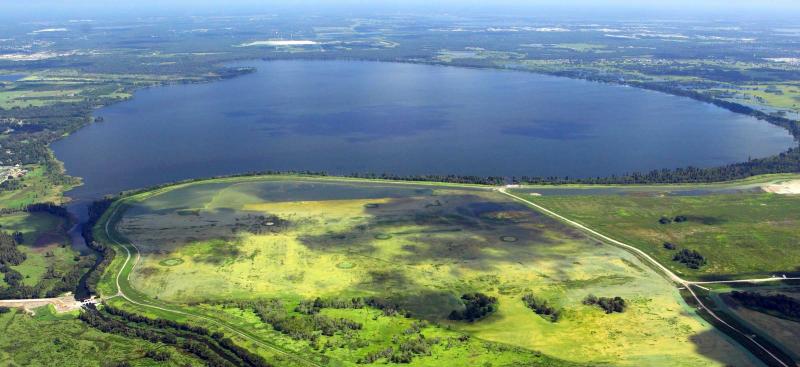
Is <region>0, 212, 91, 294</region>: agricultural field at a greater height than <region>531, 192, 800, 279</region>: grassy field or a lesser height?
lesser

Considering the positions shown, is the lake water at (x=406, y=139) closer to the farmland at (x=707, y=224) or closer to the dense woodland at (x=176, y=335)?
the farmland at (x=707, y=224)

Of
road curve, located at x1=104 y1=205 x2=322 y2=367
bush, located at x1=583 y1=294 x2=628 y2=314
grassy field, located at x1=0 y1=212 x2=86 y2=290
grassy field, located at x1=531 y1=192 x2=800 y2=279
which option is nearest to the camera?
road curve, located at x1=104 y1=205 x2=322 y2=367

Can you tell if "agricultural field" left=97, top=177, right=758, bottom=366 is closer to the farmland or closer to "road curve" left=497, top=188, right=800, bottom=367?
"road curve" left=497, top=188, right=800, bottom=367

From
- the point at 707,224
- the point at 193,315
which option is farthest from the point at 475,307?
the point at 707,224

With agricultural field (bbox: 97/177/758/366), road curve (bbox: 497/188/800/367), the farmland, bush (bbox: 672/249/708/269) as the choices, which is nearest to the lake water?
agricultural field (bbox: 97/177/758/366)

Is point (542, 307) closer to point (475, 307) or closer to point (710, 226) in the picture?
point (475, 307)

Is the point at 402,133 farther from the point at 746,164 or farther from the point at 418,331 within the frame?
the point at 418,331

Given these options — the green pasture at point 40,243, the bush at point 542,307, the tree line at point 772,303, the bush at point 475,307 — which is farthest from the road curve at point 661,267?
the green pasture at point 40,243
